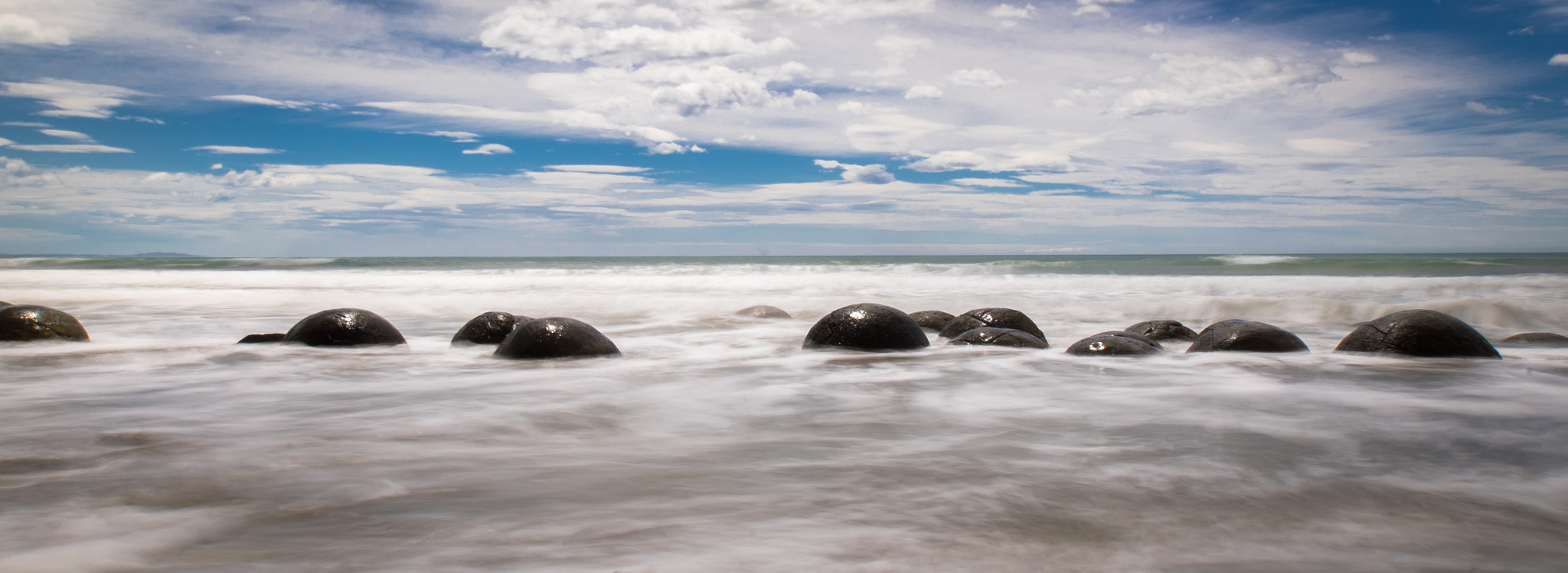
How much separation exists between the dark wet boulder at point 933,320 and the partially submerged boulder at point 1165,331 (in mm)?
1548

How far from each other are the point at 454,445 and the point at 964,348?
11.9ft

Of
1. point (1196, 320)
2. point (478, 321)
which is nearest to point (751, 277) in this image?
point (1196, 320)

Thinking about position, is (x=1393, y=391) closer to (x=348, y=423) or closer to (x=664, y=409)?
(x=664, y=409)

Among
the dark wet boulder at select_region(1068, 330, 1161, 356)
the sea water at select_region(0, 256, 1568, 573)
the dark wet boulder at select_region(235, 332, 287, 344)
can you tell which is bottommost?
the sea water at select_region(0, 256, 1568, 573)

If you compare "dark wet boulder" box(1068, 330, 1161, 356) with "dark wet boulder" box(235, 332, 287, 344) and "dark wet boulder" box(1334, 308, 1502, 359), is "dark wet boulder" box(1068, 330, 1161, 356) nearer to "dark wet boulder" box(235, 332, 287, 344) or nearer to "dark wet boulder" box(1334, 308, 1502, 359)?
"dark wet boulder" box(1334, 308, 1502, 359)

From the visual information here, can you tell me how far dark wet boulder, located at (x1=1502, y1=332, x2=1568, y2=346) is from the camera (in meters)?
5.80

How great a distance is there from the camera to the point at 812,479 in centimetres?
236

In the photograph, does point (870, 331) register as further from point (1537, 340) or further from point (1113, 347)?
point (1537, 340)

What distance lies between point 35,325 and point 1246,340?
8173mm

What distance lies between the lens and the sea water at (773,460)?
1.76 metres

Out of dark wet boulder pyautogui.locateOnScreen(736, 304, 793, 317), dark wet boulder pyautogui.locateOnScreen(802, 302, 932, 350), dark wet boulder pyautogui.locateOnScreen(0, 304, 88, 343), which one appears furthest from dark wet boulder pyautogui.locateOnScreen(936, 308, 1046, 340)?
dark wet boulder pyautogui.locateOnScreen(0, 304, 88, 343)

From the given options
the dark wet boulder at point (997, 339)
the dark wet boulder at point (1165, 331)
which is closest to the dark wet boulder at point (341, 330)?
the dark wet boulder at point (997, 339)

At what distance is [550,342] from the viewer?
5074 millimetres

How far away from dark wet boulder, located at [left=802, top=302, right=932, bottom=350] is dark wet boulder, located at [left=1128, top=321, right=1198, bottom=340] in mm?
1922
